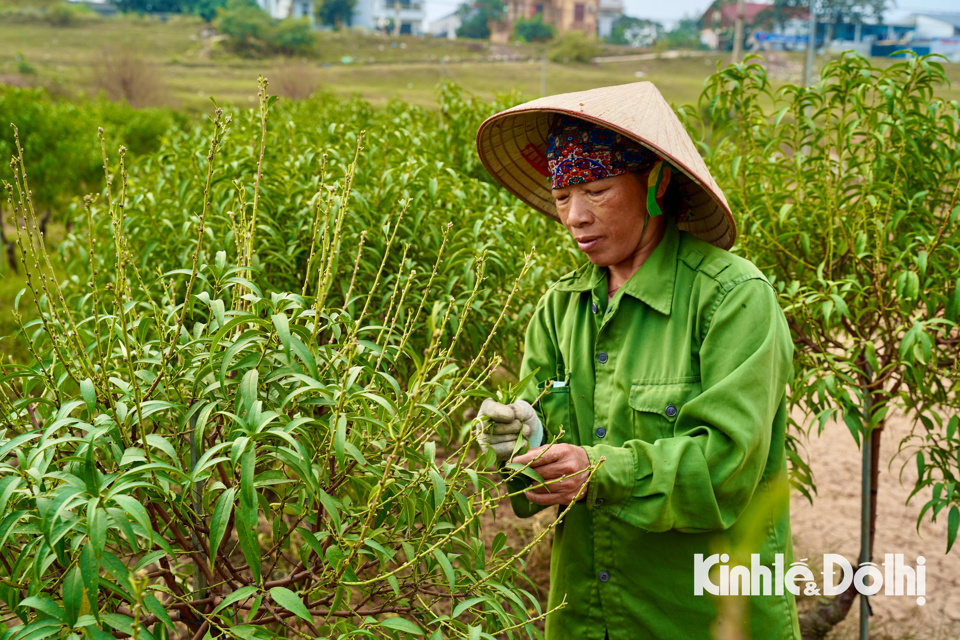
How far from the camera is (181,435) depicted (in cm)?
133

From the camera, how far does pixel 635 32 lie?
50.2m

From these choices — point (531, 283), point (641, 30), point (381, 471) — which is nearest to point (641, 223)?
point (381, 471)

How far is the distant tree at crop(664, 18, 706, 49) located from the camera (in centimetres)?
4491

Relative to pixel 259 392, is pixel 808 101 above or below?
above

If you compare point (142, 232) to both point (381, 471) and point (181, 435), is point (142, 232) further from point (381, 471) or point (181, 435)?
point (381, 471)

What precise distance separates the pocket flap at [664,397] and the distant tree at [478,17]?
55.3 metres

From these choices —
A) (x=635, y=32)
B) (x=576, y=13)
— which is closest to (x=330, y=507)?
(x=635, y=32)

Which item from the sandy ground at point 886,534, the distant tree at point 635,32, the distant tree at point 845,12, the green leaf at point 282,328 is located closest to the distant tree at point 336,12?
the distant tree at point 635,32

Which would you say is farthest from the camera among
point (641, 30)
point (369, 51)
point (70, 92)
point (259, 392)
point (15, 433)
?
point (369, 51)

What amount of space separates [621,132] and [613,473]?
66 centimetres

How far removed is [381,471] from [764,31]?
35020 millimetres

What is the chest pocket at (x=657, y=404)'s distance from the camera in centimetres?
162

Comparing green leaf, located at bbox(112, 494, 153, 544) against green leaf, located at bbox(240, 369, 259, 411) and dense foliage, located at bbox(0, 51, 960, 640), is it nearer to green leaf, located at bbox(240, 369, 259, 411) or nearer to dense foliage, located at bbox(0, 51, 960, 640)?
dense foliage, located at bbox(0, 51, 960, 640)

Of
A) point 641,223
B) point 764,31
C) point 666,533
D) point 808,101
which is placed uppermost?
point 764,31
